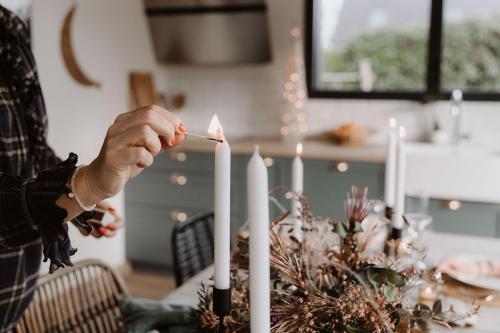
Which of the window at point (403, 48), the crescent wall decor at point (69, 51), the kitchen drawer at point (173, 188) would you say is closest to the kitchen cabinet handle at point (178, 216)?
the kitchen drawer at point (173, 188)

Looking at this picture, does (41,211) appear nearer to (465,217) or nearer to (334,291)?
(334,291)

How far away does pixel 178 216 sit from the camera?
13.0 feet

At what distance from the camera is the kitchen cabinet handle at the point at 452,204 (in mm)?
3215

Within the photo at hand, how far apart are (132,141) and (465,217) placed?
2.72 meters

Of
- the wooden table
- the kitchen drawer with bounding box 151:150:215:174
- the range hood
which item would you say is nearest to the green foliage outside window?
the range hood

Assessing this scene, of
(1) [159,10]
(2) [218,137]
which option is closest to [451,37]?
(1) [159,10]

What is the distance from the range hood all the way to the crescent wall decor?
2.54ft

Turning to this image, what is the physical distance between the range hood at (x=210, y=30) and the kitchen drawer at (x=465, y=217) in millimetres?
1538

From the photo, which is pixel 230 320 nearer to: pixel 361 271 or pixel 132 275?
pixel 361 271

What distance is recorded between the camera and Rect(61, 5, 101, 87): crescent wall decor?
348 centimetres

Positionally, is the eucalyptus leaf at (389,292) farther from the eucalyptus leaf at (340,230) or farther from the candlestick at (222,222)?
the candlestick at (222,222)

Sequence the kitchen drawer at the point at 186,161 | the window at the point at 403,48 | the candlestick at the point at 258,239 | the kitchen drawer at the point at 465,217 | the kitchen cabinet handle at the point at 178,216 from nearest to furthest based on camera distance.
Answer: the candlestick at the point at 258,239 → the kitchen drawer at the point at 465,217 → the window at the point at 403,48 → the kitchen drawer at the point at 186,161 → the kitchen cabinet handle at the point at 178,216

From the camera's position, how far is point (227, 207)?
2.70ft

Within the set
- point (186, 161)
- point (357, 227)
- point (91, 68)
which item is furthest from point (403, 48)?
point (357, 227)
